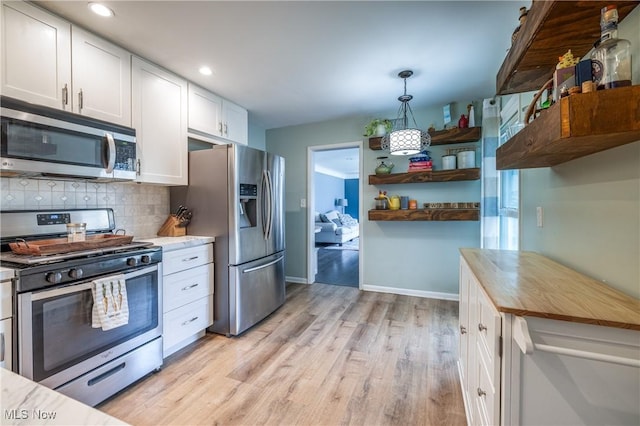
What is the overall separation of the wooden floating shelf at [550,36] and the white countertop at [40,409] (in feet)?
5.38

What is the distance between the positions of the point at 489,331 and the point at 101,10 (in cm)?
268

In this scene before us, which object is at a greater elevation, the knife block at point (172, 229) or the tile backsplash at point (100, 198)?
the tile backsplash at point (100, 198)

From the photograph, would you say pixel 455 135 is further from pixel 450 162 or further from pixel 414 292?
pixel 414 292

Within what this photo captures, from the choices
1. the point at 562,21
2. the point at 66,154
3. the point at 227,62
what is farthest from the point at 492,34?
the point at 66,154

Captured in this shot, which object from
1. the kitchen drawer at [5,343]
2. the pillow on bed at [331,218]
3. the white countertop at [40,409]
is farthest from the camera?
the pillow on bed at [331,218]

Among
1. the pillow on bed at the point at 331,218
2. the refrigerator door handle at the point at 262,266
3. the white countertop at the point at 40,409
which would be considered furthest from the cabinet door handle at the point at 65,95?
the pillow on bed at the point at 331,218

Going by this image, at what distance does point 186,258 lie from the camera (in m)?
2.34

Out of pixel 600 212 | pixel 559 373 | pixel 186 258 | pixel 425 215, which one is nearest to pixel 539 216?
pixel 600 212

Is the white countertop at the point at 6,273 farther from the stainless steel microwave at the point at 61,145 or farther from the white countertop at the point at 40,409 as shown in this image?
the white countertop at the point at 40,409

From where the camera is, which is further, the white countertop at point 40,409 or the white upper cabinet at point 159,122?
the white upper cabinet at point 159,122

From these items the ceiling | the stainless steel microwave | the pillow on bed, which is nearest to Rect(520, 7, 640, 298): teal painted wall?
the ceiling

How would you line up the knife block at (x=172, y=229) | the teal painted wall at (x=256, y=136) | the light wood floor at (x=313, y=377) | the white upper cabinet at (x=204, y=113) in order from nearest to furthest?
1. the light wood floor at (x=313, y=377)
2. the knife block at (x=172, y=229)
3. the white upper cabinet at (x=204, y=113)
4. the teal painted wall at (x=256, y=136)

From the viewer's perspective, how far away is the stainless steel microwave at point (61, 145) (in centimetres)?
153

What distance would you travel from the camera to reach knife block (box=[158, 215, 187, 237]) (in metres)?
2.63
